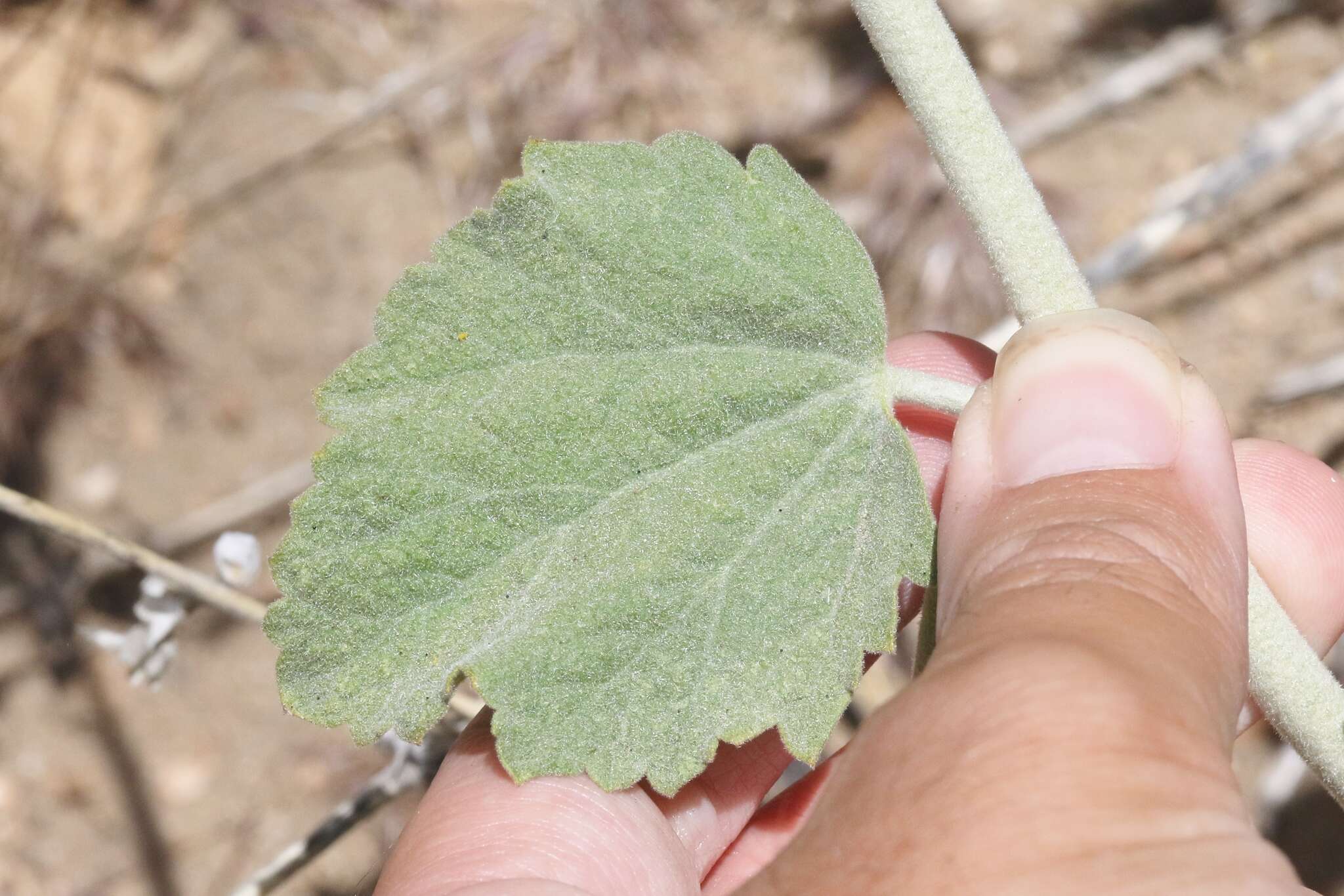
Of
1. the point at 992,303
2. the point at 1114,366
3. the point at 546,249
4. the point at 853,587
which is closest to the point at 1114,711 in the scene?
the point at 853,587

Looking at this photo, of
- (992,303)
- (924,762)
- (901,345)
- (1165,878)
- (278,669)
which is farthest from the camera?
(992,303)

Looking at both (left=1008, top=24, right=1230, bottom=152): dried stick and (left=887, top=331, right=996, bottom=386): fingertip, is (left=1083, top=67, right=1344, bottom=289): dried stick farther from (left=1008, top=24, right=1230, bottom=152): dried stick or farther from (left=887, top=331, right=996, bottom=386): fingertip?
(left=1008, top=24, right=1230, bottom=152): dried stick

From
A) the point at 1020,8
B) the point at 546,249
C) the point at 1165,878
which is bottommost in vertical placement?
the point at 1020,8

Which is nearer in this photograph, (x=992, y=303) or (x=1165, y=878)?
(x=1165, y=878)

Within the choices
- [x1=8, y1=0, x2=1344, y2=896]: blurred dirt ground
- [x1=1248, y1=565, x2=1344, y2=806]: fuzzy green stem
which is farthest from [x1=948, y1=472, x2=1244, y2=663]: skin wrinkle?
[x1=8, y1=0, x2=1344, y2=896]: blurred dirt ground

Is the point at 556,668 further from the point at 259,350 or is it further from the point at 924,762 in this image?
the point at 259,350

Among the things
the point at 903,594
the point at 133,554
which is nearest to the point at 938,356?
the point at 903,594

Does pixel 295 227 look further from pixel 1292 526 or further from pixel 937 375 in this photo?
pixel 1292 526

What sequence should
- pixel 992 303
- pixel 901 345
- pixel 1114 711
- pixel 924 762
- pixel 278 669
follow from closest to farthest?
pixel 1114 711
pixel 924 762
pixel 278 669
pixel 901 345
pixel 992 303
